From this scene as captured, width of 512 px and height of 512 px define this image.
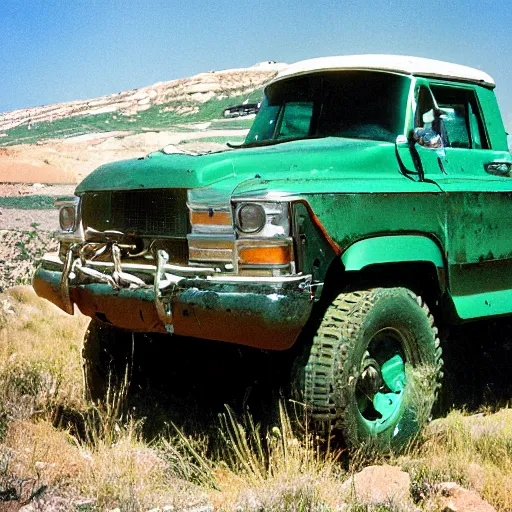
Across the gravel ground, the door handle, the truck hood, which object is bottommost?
the gravel ground

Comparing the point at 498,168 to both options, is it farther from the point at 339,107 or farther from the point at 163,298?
the point at 163,298

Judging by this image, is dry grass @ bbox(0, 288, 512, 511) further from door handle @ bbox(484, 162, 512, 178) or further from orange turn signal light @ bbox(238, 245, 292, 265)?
door handle @ bbox(484, 162, 512, 178)

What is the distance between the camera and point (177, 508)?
308cm

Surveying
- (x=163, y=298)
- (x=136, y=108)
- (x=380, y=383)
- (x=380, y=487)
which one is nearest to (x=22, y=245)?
(x=163, y=298)

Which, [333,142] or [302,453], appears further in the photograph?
[333,142]

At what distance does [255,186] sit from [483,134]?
2.22 metres

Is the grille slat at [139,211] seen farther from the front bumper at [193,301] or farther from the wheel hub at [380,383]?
the wheel hub at [380,383]

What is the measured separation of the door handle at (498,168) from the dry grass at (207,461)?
157 centimetres

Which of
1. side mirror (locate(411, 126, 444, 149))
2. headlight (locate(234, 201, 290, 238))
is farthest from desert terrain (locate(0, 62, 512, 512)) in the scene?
side mirror (locate(411, 126, 444, 149))

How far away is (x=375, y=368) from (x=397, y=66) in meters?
1.91

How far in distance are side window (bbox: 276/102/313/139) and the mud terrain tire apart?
1762mm

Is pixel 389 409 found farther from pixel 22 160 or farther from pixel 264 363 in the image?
pixel 22 160

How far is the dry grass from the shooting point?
10.6 feet

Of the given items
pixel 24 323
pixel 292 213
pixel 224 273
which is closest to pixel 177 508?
pixel 224 273
